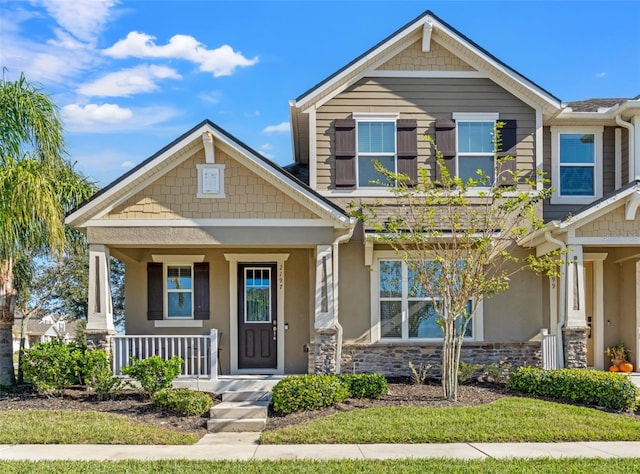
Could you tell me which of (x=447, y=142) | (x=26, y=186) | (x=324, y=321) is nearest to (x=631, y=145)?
(x=447, y=142)

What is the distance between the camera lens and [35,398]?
10.2m

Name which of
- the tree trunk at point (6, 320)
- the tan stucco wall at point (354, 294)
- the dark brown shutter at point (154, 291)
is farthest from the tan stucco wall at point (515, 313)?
the tree trunk at point (6, 320)

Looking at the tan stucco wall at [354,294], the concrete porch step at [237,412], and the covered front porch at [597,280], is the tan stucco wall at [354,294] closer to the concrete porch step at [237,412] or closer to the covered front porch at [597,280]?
the concrete porch step at [237,412]

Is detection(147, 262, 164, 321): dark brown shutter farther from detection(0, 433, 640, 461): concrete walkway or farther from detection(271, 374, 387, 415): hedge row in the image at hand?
detection(0, 433, 640, 461): concrete walkway

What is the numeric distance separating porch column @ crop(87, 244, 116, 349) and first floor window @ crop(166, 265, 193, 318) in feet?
6.34

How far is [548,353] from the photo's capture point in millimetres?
10953

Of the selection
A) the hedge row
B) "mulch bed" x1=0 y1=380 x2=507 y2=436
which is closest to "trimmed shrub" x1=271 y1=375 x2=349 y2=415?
the hedge row

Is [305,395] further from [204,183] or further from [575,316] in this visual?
[575,316]

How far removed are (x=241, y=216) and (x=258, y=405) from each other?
11.5 ft

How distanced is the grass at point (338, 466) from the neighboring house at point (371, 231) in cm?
426

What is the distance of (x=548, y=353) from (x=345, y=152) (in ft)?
18.7

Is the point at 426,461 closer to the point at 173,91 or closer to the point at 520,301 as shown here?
the point at 520,301

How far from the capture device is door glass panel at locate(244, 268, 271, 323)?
12641 millimetres

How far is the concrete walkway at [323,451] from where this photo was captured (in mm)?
7051
